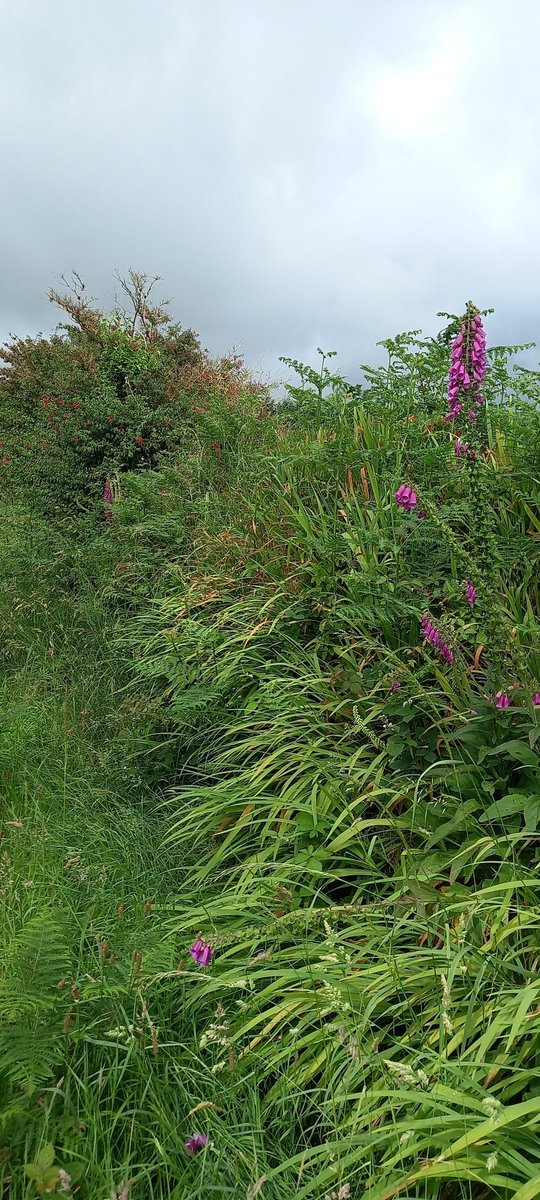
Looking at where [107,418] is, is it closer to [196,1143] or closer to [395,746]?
[395,746]

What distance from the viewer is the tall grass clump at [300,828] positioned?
146 centimetres

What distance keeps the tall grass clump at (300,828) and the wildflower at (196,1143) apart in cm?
2

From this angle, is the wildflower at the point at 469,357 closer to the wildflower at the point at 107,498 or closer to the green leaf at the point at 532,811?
the green leaf at the point at 532,811

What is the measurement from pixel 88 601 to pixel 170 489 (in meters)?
1.09

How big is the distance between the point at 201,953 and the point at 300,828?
63cm

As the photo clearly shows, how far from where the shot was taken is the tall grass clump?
1463mm

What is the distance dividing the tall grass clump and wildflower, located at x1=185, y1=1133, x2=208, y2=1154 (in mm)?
15

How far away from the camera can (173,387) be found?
6734mm

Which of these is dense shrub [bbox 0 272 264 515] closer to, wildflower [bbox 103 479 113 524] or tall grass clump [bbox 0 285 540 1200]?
wildflower [bbox 103 479 113 524]

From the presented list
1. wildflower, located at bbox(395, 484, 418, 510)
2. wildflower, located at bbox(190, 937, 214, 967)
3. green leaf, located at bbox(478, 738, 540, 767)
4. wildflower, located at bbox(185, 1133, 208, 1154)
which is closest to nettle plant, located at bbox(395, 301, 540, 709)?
green leaf, located at bbox(478, 738, 540, 767)

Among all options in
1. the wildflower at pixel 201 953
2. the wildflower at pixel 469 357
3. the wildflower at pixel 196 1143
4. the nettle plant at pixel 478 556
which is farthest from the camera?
the wildflower at pixel 469 357

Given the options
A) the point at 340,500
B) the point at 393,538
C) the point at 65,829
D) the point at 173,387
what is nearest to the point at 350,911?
the point at 65,829

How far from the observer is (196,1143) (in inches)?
56.8

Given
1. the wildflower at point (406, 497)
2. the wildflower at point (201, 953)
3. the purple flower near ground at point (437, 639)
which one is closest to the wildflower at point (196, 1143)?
the wildflower at point (201, 953)
